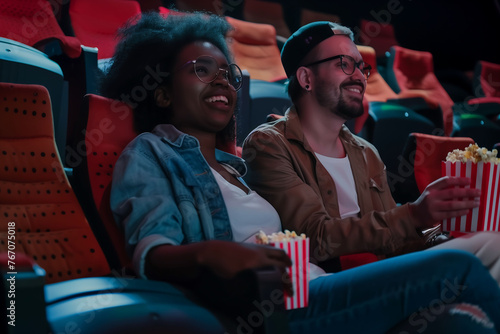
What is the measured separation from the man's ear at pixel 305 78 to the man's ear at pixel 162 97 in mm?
358

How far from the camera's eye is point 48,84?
144cm

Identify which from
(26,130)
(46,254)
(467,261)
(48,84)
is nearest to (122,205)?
(46,254)

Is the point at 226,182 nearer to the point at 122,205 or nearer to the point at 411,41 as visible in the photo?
the point at 122,205

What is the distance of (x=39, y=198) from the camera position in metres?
0.91

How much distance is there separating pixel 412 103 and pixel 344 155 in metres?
1.47

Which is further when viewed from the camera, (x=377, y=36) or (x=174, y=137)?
(x=377, y=36)

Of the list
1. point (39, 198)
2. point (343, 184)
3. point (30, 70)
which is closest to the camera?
point (39, 198)

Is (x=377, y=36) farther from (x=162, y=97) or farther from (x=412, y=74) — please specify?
(x=162, y=97)

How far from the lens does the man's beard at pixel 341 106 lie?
1204 millimetres

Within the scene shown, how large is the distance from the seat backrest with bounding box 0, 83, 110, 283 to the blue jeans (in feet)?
1.23

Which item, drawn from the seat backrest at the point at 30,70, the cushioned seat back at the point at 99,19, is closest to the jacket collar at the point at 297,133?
the seat backrest at the point at 30,70

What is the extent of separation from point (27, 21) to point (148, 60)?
3.53 ft

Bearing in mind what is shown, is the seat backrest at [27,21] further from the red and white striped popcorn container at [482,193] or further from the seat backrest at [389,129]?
the red and white striped popcorn container at [482,193]

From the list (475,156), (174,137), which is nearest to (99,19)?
(174,137)
